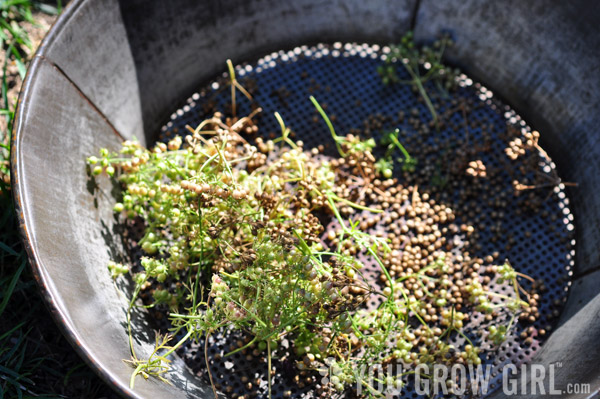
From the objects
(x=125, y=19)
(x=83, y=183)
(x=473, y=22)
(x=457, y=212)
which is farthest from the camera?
(x=473, y=22)

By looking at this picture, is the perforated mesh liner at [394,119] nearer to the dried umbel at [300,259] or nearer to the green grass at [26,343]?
the dried umbel at [300,259]

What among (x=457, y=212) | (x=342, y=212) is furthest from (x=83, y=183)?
(x=457, y=212)

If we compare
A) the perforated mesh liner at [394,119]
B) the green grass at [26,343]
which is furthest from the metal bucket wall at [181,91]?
the green grass at [26,343]

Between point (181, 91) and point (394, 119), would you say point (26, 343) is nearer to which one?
point (181, 91)

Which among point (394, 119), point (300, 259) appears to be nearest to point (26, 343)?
point (300, 259)

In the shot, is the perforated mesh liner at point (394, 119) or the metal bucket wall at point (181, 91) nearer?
the metal bucket wall at point (181, 91)

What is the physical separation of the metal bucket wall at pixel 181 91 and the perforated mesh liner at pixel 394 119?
5 cm

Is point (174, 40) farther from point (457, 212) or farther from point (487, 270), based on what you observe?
point (487, 270)

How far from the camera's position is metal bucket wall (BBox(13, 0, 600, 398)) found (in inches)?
59.6

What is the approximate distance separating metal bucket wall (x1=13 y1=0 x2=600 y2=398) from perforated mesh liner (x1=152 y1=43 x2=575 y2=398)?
0.17 ft

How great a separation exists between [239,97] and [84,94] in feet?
2.16

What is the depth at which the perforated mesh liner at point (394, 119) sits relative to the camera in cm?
195

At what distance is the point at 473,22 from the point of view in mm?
2180

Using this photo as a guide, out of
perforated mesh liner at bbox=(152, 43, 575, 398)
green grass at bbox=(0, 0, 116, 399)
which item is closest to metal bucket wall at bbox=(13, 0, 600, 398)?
perforated mesh liner at bbox=(152, 43, 575, 398)
